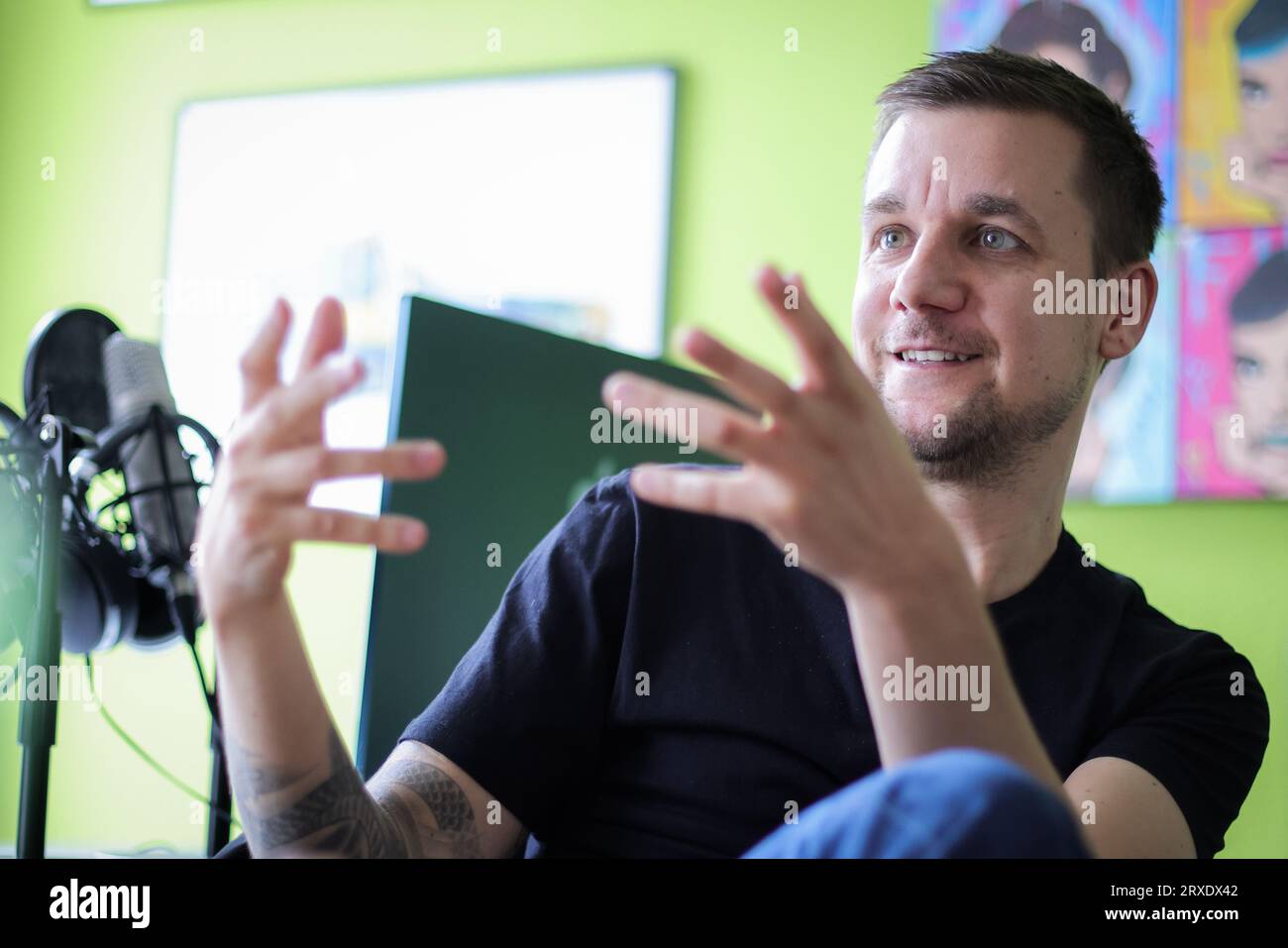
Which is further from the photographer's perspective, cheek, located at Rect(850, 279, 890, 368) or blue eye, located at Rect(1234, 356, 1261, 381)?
blue eye, located at Rect(1234, 356, 1261, 381)

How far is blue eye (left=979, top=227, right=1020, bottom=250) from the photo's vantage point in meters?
1.02

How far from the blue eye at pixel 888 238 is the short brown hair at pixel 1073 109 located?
0.35 feet

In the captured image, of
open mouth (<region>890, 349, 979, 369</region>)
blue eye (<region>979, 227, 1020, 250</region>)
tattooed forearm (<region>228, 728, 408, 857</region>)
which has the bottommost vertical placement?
tattooed forearm (<region>228, 728, 408, 857</region>)

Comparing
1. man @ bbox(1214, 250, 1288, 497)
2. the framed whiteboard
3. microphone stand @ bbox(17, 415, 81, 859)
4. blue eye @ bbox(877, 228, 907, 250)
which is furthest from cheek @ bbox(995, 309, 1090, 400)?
the framed whiteboard

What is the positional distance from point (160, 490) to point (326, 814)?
3.04 feet

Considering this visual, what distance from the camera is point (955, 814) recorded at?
1.39ft

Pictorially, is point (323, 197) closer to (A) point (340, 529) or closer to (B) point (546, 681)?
(B) point (546, 681)

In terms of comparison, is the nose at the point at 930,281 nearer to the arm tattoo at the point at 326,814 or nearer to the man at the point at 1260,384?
the arm tattoo at the point at 326,814

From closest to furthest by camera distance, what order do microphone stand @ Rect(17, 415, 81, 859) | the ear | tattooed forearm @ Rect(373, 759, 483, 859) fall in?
tattooed forearm @ Rect(373, 759, 483, 859) < the ear < microphone stand @ Rect(17, 415, 81, 859)

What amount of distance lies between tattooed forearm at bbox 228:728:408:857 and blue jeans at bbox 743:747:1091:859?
15.1 inches

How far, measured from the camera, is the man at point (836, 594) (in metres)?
0.57

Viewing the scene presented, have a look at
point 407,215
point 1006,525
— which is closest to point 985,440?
point 1006,525

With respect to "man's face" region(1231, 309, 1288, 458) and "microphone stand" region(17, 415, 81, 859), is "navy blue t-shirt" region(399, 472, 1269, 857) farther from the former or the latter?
"man's face" region(1231, 309, 1288, 458)
